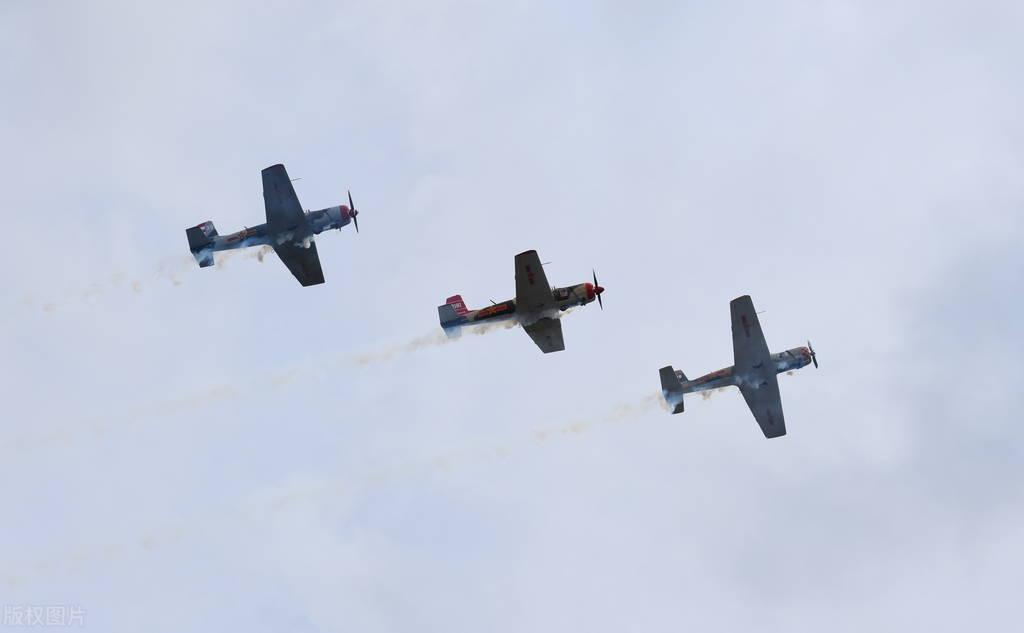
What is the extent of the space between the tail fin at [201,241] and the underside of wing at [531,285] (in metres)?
23.0

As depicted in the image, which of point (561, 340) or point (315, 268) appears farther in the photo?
point (315, 268)

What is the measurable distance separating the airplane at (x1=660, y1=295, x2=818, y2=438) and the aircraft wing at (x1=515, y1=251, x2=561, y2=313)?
33.0ft

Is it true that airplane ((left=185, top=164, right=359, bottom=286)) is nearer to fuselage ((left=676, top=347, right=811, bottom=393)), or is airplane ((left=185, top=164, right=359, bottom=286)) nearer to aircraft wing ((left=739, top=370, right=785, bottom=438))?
fuselage ((left=676, top=347, right=811, bottom=393))

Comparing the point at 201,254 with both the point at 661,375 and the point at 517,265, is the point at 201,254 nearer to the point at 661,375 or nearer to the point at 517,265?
the point at 517,265

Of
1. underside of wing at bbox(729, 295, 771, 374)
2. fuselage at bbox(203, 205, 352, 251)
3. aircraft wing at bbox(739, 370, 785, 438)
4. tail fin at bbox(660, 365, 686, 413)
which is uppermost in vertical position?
fuselage at bbox(203, 205, 352, 251)

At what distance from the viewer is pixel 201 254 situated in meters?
122

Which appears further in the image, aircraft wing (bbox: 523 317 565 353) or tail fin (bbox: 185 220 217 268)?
tail fin (bbox: 185 220 217 268)

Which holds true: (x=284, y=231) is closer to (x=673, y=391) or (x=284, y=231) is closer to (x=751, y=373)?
(x=673, y=391)

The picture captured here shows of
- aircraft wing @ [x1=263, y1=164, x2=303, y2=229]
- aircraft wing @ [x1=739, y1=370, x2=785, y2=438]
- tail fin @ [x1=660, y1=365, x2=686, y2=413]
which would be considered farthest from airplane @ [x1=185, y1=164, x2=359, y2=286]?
aircraft wing @ [x1=739, y1=370, x2=785, y2=438]

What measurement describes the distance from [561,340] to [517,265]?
659cm

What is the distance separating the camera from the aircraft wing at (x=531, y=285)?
11138 cm

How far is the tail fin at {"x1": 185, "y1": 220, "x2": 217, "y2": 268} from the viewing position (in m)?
122

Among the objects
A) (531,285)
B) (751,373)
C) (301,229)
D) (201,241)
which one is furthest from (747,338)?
(201,241)

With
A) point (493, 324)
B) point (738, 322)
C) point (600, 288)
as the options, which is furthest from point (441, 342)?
point (738, 322)
